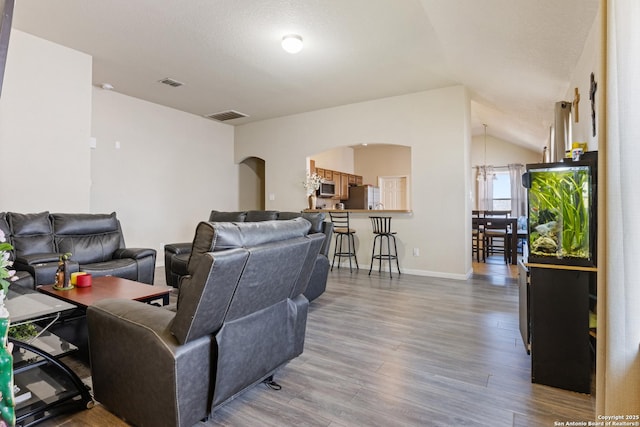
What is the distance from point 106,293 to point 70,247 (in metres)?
1.61

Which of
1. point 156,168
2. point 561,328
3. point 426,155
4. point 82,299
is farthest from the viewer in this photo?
point 156,168

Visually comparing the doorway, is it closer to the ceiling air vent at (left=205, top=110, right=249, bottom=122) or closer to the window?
the window

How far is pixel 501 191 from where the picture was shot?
27.7ft

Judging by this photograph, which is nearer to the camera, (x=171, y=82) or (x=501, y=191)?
(x=171, y=82)

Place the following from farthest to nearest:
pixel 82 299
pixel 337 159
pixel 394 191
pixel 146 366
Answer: pixel 394 191 < pixel 337 159 < pixel 82 299 < pixel 146 366

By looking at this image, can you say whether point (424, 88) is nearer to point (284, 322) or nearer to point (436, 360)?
point (436, 360)

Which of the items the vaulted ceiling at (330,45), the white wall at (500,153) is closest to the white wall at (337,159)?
the vaulted ceiling at (330,45)

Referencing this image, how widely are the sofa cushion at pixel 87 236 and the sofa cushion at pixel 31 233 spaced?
0.34 ft

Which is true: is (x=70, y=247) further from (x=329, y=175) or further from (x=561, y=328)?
(x=329, y=175)

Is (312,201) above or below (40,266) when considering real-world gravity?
above

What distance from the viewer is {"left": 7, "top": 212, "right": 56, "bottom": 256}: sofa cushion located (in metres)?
3.25

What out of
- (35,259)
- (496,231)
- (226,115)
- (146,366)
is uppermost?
(226,115)

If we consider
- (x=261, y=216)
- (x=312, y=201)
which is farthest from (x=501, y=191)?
(x=261, y=216)

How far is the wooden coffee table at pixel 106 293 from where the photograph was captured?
7.70 ft
